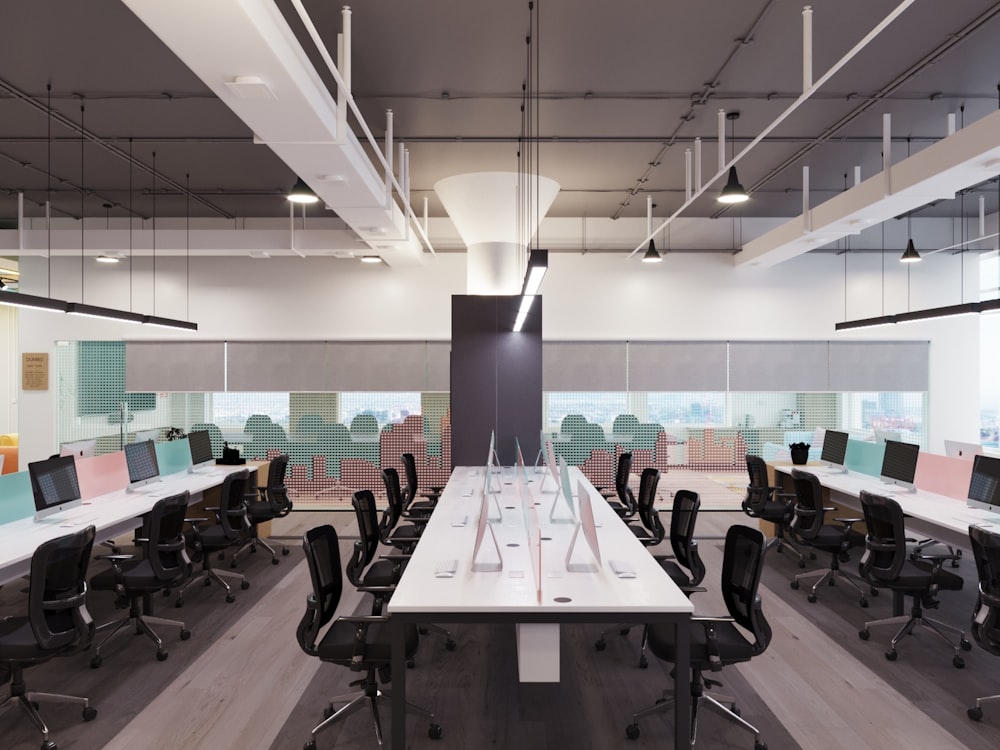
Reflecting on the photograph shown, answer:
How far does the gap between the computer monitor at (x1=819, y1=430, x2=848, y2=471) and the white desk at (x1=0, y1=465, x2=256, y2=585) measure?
6.92 meters

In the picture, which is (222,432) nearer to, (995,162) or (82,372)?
(82,372)

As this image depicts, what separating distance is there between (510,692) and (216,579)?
3414 mm

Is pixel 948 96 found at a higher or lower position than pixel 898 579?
higher

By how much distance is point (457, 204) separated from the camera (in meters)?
7.34

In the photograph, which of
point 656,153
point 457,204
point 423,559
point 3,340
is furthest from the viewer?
point 3,340

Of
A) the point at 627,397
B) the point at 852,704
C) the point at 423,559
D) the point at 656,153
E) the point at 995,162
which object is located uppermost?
the point at 656,153

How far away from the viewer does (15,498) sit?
16.6 feet

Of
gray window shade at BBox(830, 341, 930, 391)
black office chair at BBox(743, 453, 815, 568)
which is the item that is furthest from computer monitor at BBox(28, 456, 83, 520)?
gray window shade at BBox(830, 341, 930, 391)

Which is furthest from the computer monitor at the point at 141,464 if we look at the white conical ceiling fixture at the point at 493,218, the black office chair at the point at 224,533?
the white conical ceiling fixture at the point at 493,218

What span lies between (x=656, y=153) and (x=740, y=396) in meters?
4.49

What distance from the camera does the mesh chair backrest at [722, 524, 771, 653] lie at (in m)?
3.43

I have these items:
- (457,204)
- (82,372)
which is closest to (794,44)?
(457,204)

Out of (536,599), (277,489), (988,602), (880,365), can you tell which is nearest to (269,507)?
(277,489)

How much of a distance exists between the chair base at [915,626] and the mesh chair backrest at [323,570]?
3.75 m
